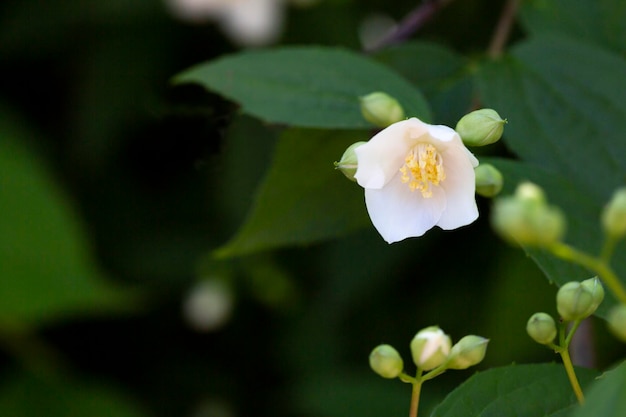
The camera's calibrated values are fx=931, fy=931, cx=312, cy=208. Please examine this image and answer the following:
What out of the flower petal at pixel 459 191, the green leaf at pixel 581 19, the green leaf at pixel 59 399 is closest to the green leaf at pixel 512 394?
the flower petal at pixel 459 191

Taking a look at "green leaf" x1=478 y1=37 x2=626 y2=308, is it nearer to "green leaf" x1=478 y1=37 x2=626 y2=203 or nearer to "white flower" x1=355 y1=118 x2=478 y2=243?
"green leaf" x1=478 y1=37 x2=626 y2=203

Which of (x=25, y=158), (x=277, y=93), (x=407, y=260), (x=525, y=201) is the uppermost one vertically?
(x=525, y=201)

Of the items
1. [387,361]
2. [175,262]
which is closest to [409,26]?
[387,361]

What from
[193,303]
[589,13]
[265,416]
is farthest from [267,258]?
[589,13]

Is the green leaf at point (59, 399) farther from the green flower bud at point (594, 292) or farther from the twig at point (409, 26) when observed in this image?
the green flower bud at point (594, 292)

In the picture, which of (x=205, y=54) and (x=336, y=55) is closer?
(x=336, y=55)

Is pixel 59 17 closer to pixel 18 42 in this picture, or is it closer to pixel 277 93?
pixel 18 42
